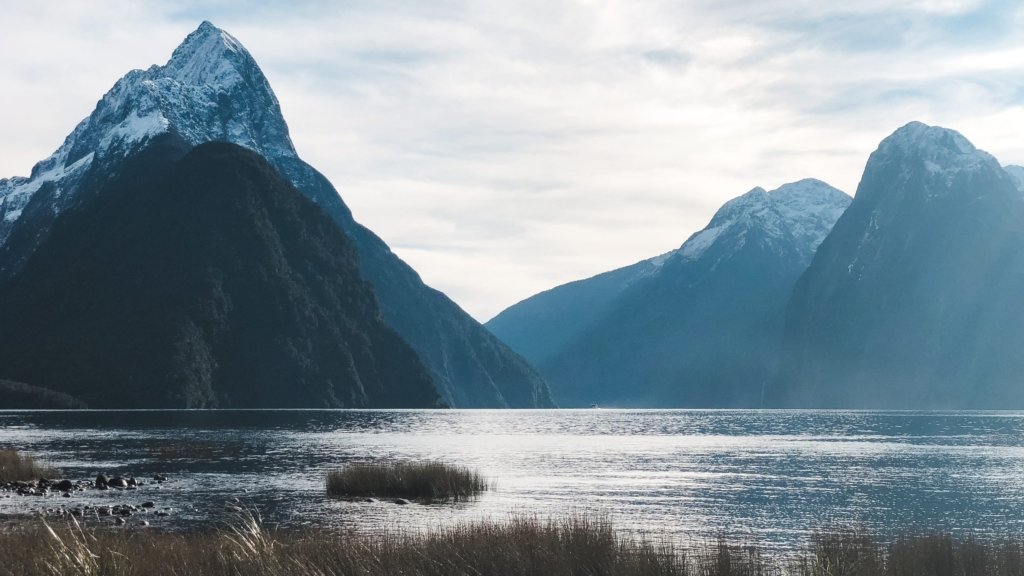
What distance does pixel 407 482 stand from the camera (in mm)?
62500

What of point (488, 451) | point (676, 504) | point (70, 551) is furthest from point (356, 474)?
point (488, 451)

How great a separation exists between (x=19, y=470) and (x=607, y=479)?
40.8 metres

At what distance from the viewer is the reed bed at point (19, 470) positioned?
218 feet

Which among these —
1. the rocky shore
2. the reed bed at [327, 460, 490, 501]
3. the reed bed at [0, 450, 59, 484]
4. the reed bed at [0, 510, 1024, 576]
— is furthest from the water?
the reed bed at [0, 510, 1024, 576]

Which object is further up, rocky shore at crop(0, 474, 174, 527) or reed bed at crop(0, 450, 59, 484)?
reed bed at crop(0, 450, 59, 484)

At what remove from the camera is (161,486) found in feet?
217

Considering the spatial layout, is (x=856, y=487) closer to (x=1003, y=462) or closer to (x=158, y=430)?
(x=1003, y=462)

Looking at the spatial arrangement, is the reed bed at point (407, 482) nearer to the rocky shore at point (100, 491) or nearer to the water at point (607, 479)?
the water at point (607, 479)

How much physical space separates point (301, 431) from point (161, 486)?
89.4 meters

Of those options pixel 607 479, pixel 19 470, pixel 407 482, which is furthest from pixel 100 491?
pixel 607 479

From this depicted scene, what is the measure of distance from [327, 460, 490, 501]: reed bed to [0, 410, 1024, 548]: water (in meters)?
1.72

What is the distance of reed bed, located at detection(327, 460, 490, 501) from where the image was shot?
61.8m

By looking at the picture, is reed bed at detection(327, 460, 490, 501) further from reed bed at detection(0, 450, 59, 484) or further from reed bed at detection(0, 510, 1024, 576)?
reed bed at detection(0, 510, 1024, 576)

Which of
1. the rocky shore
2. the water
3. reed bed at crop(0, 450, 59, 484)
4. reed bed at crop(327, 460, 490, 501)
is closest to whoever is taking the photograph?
the rocky shore
